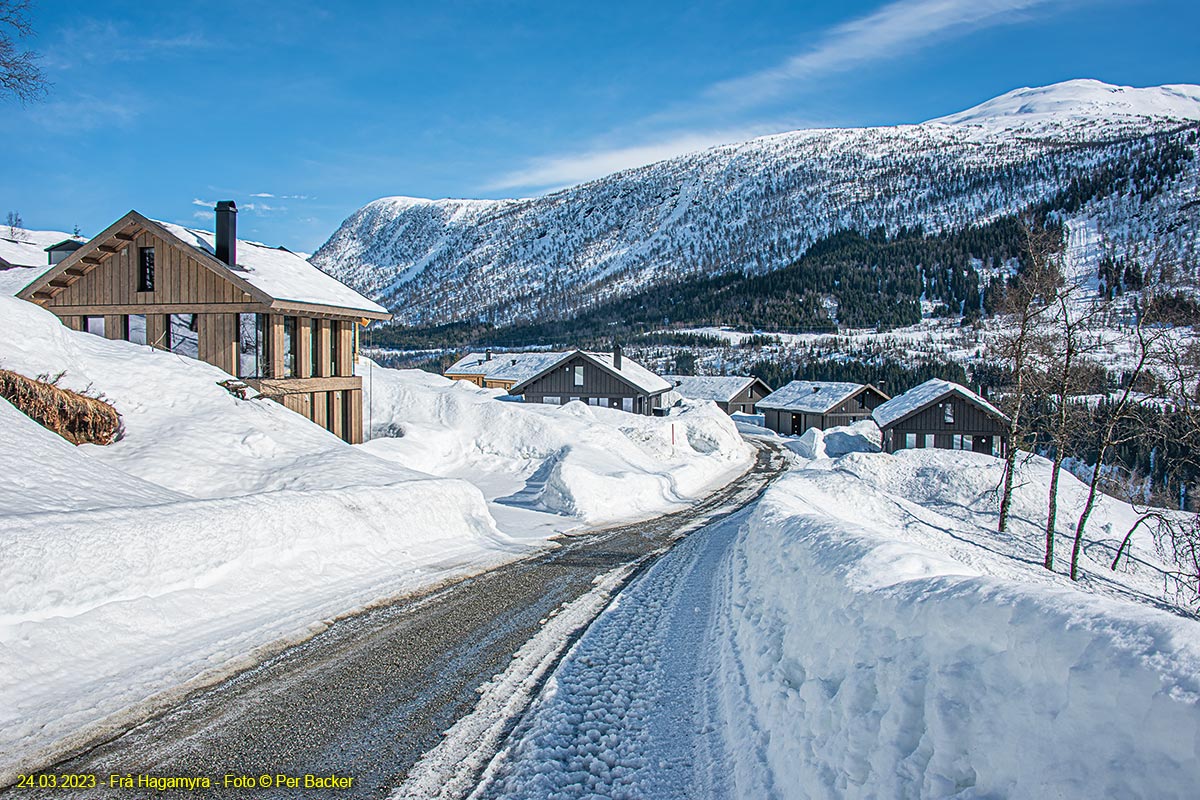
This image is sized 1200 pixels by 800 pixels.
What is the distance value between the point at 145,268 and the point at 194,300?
211 cm

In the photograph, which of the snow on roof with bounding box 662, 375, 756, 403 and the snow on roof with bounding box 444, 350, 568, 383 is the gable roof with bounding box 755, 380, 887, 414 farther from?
the snow on roof with bounding box 444, 350, 568, 383

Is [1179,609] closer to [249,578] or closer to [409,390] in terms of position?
[249,578]

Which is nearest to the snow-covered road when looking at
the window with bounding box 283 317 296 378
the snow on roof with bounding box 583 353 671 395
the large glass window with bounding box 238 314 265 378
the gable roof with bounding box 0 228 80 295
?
the large glass window with bounding box 238 314 265 378

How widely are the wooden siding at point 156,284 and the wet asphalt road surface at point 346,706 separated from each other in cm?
1525

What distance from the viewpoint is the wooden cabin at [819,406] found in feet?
242

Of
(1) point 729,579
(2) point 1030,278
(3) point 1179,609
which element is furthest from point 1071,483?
(1) point 729,579

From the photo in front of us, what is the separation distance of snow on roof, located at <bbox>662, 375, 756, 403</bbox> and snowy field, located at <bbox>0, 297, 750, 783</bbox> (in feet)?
213

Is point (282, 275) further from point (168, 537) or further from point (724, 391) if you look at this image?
point (724, 391)

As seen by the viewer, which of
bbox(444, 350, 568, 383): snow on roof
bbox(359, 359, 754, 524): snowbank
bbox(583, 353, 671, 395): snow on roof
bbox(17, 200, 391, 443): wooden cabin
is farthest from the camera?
bbox(444, 350, 568, 383): snow on roof

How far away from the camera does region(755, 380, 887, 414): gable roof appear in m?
73.8

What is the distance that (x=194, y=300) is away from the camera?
21.1 m

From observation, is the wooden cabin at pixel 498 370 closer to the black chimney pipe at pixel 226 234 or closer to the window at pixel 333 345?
the window at pixel 333 345

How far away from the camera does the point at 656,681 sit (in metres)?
7.46

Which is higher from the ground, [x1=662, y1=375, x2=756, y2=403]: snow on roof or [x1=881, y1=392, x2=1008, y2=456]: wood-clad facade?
[x1=662, y1=375, x2=756, y2=403]: snow on roof
